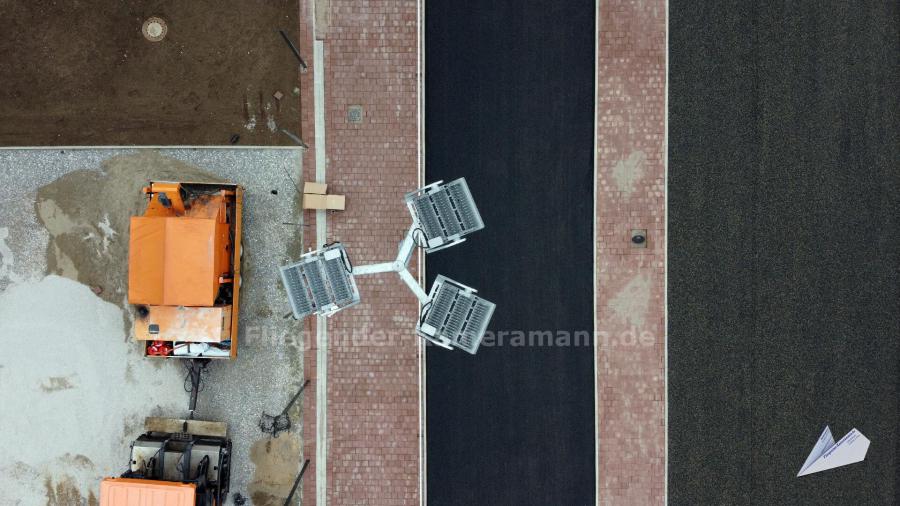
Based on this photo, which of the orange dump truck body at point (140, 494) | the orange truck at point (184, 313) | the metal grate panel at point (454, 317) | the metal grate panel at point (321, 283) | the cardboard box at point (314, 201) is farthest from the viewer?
the cardboard box at point (314, 201)

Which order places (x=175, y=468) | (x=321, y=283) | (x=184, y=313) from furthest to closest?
(x=175, y=468) < (x=184, y=313) < (x=321, y=283)

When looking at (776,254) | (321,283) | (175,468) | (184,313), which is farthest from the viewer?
(776,254)

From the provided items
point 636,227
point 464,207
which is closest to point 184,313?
point 464,207

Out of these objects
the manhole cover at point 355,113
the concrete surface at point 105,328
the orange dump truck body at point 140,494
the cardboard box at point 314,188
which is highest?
the manhole cover at point 355,113

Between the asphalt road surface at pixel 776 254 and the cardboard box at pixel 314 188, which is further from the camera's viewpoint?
the asphalt road surface at pixel 776 254

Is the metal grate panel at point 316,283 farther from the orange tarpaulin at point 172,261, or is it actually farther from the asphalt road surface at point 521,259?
the asphalt road surface at point 521,259

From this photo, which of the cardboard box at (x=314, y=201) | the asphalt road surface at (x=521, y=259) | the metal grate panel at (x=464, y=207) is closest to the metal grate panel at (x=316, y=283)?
the metal grate panel at (x=464, y=207)

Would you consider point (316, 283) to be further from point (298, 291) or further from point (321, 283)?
point (298, 291)

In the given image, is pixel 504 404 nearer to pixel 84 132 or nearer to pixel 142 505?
pixel 142 505
